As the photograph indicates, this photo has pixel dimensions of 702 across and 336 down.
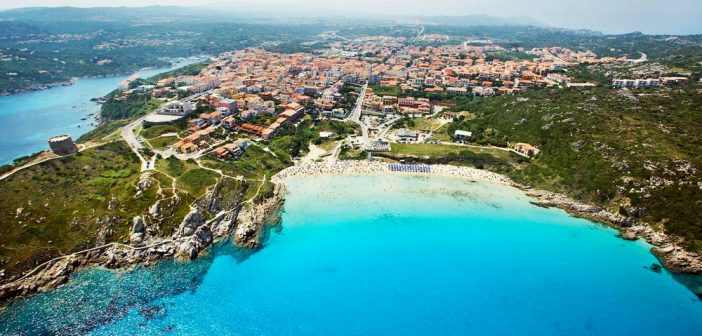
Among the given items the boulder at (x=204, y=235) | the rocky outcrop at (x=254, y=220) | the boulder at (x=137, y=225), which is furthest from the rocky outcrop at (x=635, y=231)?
the boulder at (x=137, y=225)

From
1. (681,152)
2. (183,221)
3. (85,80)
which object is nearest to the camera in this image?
(183,221)

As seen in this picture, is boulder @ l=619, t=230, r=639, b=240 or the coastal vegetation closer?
the coastal vegetation

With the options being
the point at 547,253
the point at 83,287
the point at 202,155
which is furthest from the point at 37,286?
the point at 547,253

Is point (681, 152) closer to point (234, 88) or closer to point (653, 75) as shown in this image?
point (653, 75)

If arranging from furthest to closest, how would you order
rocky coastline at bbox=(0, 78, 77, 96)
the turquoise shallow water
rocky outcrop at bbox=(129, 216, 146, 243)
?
rocky coastline at bbox=(0, 78, 77, 96)
rocky outcrop at bbox=(129, 216, 146, 243)
the turquoise shallow water

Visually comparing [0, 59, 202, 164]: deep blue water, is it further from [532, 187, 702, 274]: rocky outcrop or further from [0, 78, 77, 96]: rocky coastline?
[532, 187, 702, 274]: rocky outcrop

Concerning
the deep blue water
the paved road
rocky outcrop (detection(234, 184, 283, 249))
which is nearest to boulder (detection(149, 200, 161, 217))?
rocky outcrop (detection(234, 184, 283, 249))

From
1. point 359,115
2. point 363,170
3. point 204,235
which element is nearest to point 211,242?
point 204,235
